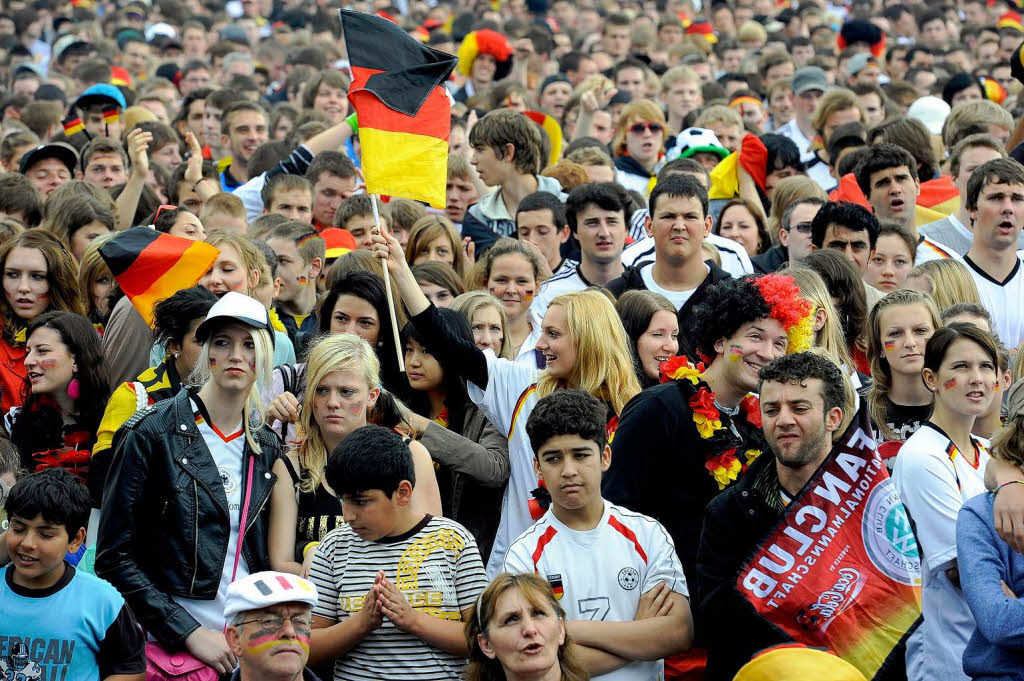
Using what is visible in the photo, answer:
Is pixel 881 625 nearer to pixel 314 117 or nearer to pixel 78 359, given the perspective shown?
pixel 78 359

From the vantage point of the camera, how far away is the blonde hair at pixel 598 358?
247 inches

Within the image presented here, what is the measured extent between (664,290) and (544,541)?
2.60 metres

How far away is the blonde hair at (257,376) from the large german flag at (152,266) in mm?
1304

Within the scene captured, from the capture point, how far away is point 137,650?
5.41 m

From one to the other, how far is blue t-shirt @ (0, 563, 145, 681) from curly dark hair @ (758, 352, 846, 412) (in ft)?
8.15

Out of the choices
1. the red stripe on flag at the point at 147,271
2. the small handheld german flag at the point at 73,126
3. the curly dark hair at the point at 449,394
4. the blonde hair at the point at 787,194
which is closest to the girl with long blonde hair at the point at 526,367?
the curly dark hair at the point at 449,394

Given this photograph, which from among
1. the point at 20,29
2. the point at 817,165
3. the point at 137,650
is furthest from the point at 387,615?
the point at 20,29

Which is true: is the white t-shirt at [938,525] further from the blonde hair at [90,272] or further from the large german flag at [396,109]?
the blonde hair at [90,272]

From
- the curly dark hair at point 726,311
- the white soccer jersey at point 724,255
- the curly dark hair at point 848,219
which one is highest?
the curly dark hair at point 726,311

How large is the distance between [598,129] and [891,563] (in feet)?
25.7

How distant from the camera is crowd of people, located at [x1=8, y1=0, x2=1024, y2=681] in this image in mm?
5105

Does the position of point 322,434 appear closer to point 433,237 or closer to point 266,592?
point 266,592

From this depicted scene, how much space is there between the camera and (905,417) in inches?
257

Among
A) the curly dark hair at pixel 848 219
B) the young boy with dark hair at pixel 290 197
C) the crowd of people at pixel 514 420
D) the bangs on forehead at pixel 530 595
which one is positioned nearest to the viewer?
the bangs on forehead at pixel 530 595
